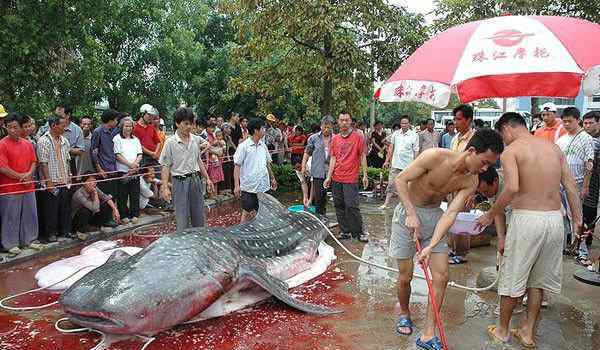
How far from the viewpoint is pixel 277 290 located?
4.42m

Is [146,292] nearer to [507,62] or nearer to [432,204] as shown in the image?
[432,204]

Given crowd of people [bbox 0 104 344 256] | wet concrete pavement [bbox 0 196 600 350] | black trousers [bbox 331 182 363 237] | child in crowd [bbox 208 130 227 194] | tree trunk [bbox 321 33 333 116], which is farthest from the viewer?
tree trunk [bbox 321 33 333 116]

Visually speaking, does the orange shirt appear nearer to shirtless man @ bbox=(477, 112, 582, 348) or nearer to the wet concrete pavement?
the wet concrete pavement

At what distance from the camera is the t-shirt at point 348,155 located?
22.6ft

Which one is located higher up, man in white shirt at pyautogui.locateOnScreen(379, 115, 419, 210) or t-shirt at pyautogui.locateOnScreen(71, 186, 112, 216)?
man in white shirt at pyautogui.locateOnScreen(379, 115, 419, 210)

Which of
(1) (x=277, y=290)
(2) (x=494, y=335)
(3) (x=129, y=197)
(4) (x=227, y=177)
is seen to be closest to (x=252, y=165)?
(1) (x=277, y=290)

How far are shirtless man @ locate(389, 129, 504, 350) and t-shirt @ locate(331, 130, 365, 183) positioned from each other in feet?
9.21

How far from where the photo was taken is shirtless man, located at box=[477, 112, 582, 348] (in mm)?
3662

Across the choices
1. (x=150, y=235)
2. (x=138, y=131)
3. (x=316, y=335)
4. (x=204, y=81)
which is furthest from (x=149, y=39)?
(x=316, y=335)

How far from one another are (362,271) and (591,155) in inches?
128

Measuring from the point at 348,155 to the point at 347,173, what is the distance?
0.26 metres

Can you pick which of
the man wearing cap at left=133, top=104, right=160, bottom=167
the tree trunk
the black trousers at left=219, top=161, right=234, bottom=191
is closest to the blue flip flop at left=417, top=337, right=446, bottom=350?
the man wearing cap at left=133, top=104, right=160, bottom=167

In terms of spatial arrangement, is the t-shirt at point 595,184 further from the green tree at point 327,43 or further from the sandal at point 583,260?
the green tree at point 327,43

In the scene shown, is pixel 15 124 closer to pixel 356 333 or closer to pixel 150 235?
pixel 150 235
